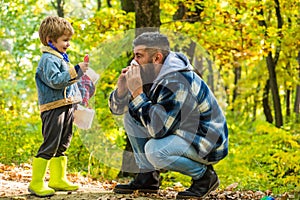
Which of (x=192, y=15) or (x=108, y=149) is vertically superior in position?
(x=192, y=15)

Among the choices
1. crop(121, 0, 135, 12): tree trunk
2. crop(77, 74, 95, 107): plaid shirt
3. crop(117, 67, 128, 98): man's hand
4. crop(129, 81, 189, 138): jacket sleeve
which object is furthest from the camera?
crop(121, 0, 135, 12): tree trunk

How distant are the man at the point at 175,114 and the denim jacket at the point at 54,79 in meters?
0.48

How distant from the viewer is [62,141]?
14.1 ft

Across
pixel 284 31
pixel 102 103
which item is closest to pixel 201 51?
pixel 284 31

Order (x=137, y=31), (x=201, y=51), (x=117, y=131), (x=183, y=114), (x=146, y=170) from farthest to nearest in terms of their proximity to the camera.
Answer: (x=201, y=51)
(x=117, y=131)
(x=137, y=31)
(x=146, y=170)
(x=183, y=114)

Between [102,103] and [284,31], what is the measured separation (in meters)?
Answer: 3.17

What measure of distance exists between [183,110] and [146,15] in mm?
2631

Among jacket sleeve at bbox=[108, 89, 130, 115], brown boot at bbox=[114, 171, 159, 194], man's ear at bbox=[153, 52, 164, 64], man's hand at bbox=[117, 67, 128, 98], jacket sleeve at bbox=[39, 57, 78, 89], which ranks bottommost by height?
brown boot at bbox=[114, 171, 159, 194]

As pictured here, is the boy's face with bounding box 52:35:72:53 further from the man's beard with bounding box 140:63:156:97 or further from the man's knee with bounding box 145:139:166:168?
the man's knee with bounding box 145:139:166:168

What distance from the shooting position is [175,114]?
3.79 meters

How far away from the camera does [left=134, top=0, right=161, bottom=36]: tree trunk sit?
6164 mm

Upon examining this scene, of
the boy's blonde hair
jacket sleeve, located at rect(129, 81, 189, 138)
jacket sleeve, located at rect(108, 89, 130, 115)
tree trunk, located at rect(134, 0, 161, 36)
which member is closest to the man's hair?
jacket sleeve, located at rect(129, 81, 189, 138)

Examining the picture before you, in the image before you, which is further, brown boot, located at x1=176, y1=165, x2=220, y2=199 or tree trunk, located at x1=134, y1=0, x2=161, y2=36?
tree trunk, located at x1=134, y1=0, x2=161, y2=36

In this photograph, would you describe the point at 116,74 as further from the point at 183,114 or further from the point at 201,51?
the point at 183,114
